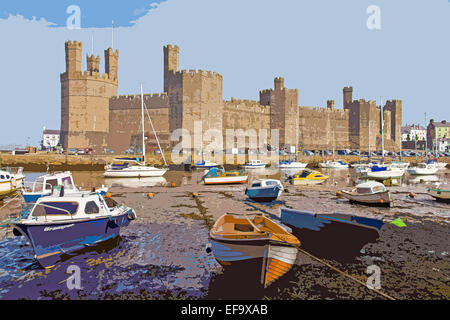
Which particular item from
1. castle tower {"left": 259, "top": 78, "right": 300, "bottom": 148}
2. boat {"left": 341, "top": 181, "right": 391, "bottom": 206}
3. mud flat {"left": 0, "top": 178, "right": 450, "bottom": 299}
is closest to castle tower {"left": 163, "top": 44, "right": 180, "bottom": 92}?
castle tower {"left": 259, "top": 78, "right": 300, "bottom": 148}

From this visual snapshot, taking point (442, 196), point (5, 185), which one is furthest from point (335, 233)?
point (5, 185)

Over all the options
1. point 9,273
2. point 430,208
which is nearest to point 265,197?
point 430,208

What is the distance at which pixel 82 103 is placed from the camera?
50.6 m

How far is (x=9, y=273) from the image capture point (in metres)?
7.35

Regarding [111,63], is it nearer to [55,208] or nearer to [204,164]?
[204,164]

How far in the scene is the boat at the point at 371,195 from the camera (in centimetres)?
1491

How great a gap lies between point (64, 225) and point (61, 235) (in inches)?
9.4

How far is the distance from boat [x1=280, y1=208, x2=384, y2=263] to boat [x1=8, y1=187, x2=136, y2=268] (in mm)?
5048

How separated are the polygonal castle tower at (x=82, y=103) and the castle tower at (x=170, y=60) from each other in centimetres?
923

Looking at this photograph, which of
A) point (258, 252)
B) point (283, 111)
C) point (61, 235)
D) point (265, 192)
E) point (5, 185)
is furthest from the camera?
point (283, 111)

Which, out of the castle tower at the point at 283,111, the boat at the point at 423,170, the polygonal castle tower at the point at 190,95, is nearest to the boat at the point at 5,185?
the polygonal castle tower at the point at 190,95

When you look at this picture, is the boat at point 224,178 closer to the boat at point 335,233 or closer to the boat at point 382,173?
the boat at point 382,173

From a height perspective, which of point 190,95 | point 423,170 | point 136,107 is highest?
point 190,95

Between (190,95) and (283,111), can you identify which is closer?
(190,95)
